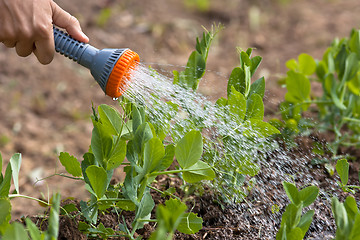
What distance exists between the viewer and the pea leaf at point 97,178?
3.87ft

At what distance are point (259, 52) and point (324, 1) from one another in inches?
58.6

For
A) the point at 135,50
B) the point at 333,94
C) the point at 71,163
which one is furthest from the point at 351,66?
the point at 135,50

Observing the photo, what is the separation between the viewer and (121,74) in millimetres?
1452

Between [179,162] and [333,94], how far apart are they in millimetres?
1043

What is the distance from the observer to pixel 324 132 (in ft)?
7.09

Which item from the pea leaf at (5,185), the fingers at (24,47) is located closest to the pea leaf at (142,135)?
the pea leaf at (5,185)

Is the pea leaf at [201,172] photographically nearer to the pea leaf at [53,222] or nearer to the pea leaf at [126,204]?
the pea leaf at [126,204]

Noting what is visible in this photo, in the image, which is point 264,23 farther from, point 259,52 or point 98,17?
point 98,17

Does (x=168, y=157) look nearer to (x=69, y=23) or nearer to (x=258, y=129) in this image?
(x=258, y=129)

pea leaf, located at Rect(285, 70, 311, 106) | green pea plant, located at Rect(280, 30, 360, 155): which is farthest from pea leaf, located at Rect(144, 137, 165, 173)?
pea leaf, located at Rect(285, 70, 311, 106)

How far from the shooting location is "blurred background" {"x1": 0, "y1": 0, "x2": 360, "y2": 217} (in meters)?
2.78

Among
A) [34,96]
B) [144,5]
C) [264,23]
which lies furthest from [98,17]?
[264,23]

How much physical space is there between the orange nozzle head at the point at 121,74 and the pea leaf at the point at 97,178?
0.36 meters

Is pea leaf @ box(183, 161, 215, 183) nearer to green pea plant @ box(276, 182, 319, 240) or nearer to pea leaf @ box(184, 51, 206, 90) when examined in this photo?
green pea plant @ box(276, 182, 319, 240)
